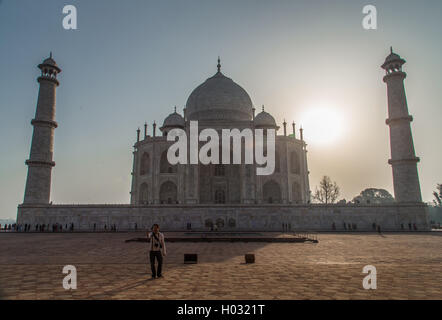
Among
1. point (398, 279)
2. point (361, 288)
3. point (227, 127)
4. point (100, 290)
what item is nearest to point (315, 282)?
point (361, 288)

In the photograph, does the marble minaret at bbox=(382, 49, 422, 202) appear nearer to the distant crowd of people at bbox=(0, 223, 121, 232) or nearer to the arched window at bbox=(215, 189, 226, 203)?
the arched window at bbox=(215, 189, 226, 203)

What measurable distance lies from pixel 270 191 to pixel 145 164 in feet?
53.0

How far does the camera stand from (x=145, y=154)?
39.2m

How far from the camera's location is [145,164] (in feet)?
128

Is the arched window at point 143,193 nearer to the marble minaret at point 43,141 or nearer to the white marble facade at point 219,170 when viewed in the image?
the white marble facade at point 219,170

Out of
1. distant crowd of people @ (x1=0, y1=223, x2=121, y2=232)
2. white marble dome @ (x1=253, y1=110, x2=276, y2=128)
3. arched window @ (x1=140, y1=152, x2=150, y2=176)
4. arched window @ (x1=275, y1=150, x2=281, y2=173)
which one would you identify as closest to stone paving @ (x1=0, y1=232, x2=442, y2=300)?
distant crowd of people @ (x1=0, y1=223, x2=121, y2=232)

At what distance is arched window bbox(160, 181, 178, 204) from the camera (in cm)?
3700

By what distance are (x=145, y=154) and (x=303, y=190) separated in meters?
20.5

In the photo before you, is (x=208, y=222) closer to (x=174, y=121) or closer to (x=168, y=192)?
(x=168, y=192)

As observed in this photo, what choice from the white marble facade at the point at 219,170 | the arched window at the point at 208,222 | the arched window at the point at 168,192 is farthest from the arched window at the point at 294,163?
the arched window at the point at 208,222

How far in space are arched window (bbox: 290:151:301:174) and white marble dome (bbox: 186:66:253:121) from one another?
313 inches

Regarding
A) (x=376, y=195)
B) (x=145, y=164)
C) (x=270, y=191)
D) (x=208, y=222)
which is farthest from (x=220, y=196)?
(x=376, y=195)
